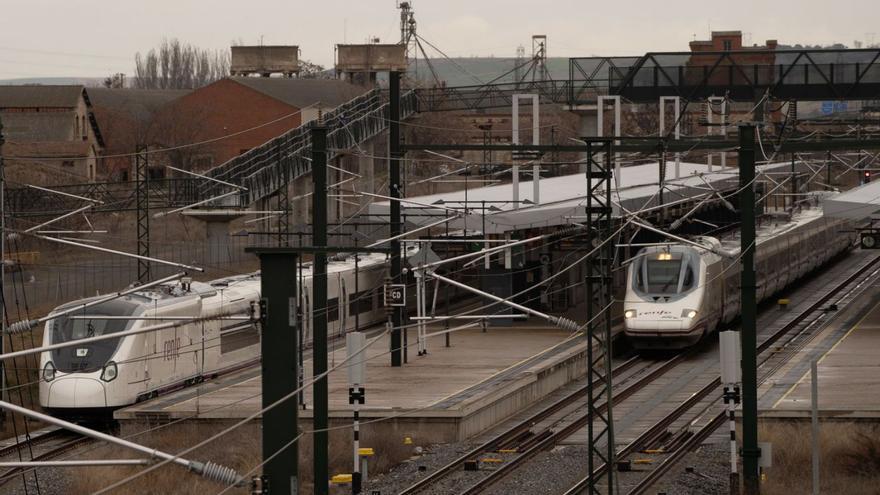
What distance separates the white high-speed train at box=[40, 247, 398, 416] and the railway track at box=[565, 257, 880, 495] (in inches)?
208

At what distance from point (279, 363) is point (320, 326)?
766 cm

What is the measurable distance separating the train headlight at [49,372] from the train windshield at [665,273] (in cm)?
1389

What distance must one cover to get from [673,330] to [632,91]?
17.3m

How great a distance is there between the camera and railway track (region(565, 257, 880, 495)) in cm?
2217

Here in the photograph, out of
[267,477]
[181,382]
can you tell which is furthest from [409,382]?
[267,477]

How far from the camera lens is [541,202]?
136 feet

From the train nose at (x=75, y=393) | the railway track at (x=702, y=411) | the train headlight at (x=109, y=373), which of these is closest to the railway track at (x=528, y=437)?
the railway track at (x=702, y=411)

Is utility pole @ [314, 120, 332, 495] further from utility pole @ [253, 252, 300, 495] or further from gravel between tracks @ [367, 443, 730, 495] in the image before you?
utility pole @ [253, 252, 300, 495]

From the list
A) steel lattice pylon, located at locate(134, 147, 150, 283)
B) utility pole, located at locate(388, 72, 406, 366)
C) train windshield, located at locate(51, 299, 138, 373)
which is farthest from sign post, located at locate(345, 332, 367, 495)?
steel lattice pylon, located at locate(134, 147, 150, 283)

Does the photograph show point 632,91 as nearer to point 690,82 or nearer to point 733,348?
point 690,82

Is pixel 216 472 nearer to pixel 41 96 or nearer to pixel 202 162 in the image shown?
pixel 41 96

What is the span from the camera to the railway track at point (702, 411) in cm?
2217

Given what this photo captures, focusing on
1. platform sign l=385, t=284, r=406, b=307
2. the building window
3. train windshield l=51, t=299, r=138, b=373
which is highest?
the building window

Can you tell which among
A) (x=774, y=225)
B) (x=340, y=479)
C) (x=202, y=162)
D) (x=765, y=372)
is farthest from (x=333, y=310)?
(x=202, y=162)
